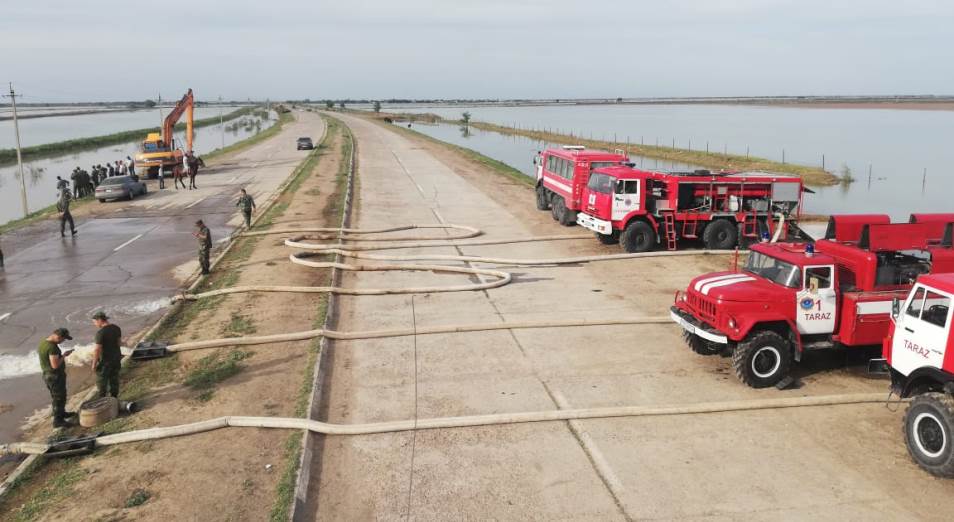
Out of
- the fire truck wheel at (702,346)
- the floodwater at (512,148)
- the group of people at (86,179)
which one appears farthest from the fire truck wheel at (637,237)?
the floodwater at (512,148)

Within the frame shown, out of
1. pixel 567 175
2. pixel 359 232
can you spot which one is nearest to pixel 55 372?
pixel 359 232

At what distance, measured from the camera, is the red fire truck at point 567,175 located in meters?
21.9

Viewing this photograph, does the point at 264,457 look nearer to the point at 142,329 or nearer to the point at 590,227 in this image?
the point at 142,329

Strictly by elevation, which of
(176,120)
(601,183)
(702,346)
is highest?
→ (176,120)

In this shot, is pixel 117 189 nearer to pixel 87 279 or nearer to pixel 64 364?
pixel 87 279

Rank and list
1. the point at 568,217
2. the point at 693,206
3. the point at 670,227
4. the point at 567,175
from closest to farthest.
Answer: the point at 670,227 < the point at 693,206 < the point at 567,175 < the point at 568,217

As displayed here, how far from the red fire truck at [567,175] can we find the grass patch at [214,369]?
1335cm

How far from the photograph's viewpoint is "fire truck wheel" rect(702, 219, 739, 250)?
19.2 meters

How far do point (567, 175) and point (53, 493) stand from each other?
18.2 meters

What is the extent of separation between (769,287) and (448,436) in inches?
213

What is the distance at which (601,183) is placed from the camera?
19688 mm

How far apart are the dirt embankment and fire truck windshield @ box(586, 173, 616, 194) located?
911 centimetres

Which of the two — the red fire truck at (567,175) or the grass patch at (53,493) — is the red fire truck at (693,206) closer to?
the red fire truck at (567,175)

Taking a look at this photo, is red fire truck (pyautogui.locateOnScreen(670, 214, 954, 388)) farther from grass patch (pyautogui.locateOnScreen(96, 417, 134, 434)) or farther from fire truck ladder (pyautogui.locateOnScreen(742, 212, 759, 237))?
fire truck ladder (pyautogui.locateOnScreen(742, 212, 759, 237))
